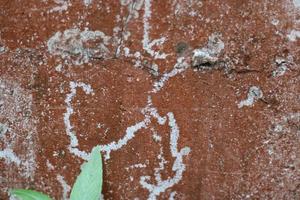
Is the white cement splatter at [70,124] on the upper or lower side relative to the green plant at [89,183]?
upper

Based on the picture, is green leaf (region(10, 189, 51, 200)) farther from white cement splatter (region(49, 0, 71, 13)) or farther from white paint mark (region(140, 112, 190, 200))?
white cement splatter (region(49, 0, 71, 13))

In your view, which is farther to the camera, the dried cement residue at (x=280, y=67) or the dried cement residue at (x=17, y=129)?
the dried cement residue at (x=17, y=129)

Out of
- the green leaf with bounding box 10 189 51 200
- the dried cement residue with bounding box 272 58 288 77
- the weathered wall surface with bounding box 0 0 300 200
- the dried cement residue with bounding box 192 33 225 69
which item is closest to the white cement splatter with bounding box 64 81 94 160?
the weathered wall surface with bounding box 0 0 300 200

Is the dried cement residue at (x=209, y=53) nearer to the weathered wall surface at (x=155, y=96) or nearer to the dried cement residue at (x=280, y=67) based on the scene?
the weathered wall surface at (x=155, y=96)

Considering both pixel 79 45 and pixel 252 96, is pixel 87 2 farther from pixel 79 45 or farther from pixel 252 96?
pixel 252 96

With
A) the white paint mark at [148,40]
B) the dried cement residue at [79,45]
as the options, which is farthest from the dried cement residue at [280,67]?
the dried cement residue at [79,45]

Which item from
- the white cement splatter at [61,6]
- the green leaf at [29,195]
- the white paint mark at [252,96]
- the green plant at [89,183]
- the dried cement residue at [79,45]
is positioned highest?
the white cement splatter at [61,6]
